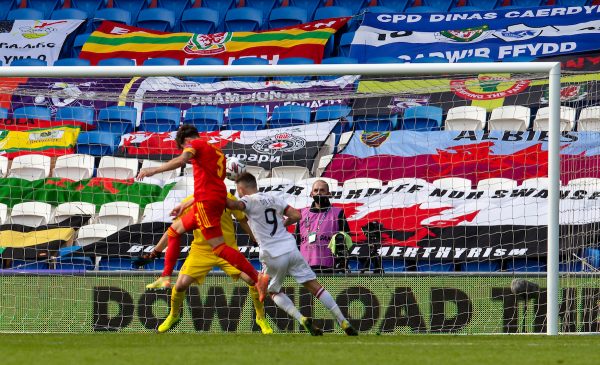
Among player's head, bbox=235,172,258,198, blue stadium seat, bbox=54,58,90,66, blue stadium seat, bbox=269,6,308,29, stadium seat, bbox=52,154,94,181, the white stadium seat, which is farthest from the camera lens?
blue stadium seat, bbox=269,6,308,29

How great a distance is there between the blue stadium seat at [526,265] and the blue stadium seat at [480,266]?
0.52 ft

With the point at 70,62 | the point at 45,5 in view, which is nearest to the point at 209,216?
the point at 70,62

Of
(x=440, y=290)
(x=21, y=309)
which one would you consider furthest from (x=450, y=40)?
(x=21, y=309)

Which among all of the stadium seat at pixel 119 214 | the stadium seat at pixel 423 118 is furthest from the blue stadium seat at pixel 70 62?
the stadium seat at pixel 119 214

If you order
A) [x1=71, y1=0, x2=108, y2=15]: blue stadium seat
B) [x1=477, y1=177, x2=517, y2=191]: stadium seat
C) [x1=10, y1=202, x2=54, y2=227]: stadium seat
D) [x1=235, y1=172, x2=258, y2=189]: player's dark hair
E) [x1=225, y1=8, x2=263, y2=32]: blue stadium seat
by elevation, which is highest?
[x1=71, y1=0, x2=108, y2=15]: blue stadium seat

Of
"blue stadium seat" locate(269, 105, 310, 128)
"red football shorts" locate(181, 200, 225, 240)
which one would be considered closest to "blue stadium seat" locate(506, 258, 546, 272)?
"red football shorts" locate(181, 200, 225, 240)

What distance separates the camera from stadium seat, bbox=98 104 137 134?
12125mm

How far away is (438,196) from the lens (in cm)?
1123

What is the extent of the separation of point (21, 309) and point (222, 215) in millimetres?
2131

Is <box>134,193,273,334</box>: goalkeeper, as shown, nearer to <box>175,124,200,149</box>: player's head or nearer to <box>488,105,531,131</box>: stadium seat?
<box>175,124,200,149</box>: player's head

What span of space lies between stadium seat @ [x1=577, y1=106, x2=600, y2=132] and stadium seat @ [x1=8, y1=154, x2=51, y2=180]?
217 inches

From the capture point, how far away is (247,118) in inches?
490

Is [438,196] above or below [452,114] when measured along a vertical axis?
below

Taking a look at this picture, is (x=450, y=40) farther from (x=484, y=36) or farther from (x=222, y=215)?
(x=222, y=215)
